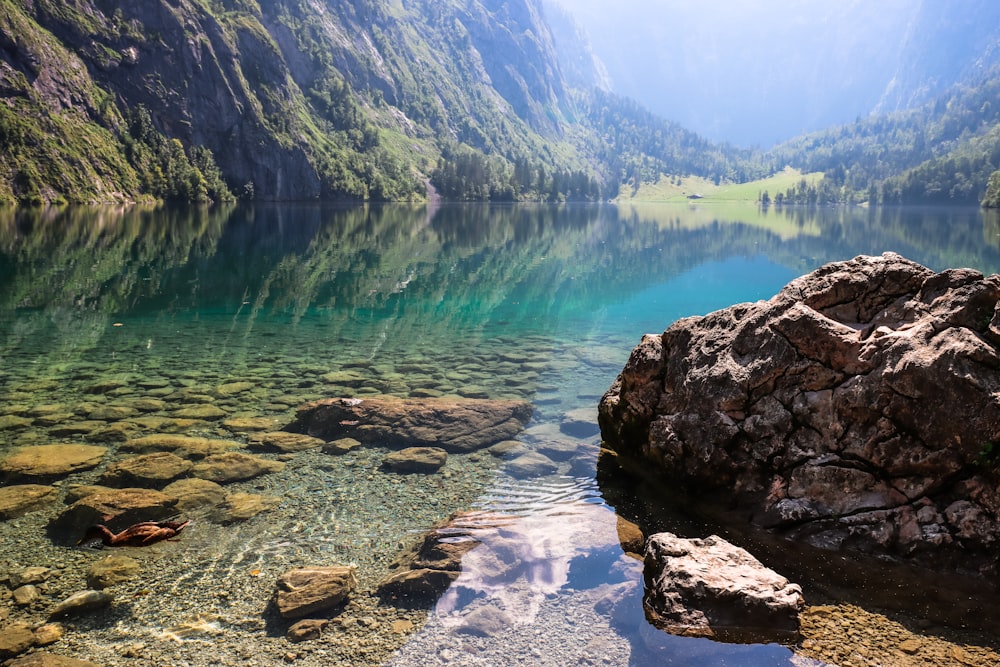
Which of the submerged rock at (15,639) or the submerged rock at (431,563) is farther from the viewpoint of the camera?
the submerged rock at (431,563)

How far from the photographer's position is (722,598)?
9.54m

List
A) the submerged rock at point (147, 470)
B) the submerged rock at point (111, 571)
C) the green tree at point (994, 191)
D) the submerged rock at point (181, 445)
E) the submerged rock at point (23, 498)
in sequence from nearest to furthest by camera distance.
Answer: the submerged rock at point (111, 571) → the submerged rock at point (23, 498) → the submerged rock at point (147, 470) → the submerged rock at point (181, 445) → the green tree at point (994, 191)

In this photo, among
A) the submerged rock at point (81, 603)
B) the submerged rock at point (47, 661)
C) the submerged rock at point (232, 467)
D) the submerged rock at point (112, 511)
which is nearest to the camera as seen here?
the submerged rock at point (47, 661)

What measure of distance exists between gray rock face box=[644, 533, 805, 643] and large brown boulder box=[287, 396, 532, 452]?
27.6 ft

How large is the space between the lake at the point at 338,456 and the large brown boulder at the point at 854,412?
1.29 metres

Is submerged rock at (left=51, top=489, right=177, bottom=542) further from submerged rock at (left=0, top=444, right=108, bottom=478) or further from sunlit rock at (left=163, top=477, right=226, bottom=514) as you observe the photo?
submerged rock at (left=0, top=444, right=108, bottom=478)

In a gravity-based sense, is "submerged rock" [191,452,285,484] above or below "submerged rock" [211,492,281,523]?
above

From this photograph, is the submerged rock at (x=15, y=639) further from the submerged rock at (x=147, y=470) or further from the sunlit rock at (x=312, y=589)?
the submerged rock at (x=147, y=470)

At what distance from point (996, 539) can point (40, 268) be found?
192 ft

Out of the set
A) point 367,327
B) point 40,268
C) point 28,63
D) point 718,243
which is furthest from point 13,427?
point 28,63

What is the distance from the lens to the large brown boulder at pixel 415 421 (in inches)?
715

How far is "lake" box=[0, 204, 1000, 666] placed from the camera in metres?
9.61

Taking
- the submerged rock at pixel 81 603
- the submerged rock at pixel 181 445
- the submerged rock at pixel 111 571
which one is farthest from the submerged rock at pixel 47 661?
the submerged rock at pixel 181 445

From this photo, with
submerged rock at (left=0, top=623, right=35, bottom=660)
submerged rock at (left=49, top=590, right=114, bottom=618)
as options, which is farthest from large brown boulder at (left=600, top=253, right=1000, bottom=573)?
submerged rock at (left=0, top=623, right=35, bottom=660)
